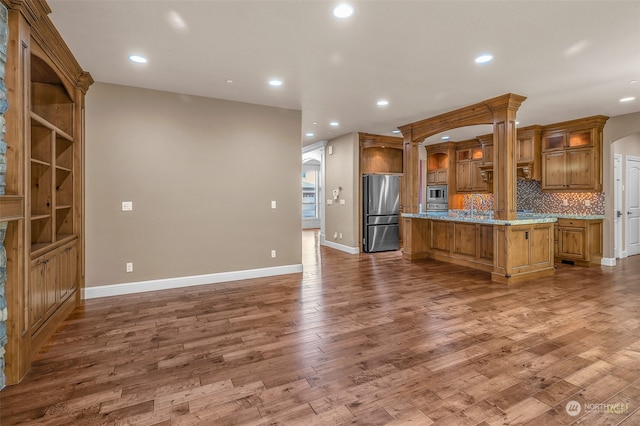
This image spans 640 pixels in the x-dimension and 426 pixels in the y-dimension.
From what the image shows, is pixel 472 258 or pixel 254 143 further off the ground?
pixel 254 143

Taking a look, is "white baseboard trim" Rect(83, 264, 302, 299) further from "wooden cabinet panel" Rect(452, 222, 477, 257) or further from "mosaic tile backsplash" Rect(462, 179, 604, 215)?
"mosaic tile backsplash" Rect(462, 179, 604, 215)

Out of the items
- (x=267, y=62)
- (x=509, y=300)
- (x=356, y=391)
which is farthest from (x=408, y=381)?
(x=267, y=62)

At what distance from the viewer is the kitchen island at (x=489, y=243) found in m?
5.02

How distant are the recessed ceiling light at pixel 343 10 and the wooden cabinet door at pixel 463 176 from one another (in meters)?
6.96

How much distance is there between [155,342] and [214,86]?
124 inches

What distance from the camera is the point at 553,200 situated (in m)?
7.14

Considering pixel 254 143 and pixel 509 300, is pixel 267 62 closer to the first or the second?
pixel 254 143

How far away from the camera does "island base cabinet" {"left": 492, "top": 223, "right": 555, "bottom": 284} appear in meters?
4.97

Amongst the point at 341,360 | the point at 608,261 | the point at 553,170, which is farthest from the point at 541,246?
the point at 341,360

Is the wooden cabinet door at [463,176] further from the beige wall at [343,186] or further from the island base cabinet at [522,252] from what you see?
the island base cabinet at [522,252]

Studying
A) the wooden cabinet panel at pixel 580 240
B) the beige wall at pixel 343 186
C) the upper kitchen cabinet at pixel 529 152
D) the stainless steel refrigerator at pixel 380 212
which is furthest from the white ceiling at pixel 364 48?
the stainless steel refrigerator at pixel 380 212

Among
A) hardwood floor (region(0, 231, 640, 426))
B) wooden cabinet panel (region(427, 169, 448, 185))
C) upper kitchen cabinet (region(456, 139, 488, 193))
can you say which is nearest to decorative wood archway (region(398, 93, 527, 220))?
hardwood floor (region(0, 231, 640, 426))

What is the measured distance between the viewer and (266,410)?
2.02 m

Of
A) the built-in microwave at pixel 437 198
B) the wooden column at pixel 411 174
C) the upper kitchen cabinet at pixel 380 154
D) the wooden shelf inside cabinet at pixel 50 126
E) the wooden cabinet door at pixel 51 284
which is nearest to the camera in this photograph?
the wooden shelf inside cabinet at pixel 50 126
